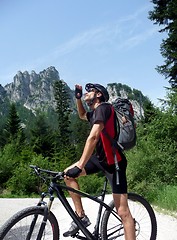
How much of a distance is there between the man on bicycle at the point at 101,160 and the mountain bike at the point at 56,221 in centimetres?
11

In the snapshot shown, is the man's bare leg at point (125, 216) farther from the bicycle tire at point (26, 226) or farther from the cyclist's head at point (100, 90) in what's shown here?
the cyclist's head at point (100, 90)

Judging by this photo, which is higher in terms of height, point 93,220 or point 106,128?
point 106,128

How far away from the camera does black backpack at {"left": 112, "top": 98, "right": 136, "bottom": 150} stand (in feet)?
11.4

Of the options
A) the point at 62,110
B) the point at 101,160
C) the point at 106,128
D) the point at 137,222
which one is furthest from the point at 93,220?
the point at 62,110

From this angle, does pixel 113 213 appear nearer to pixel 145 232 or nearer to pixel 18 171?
pixel 145 232

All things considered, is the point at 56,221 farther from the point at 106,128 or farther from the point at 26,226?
the point at 106,128

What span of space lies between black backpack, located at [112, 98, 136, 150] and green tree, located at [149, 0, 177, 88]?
50.3 feet

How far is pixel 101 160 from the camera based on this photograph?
11.3 feet

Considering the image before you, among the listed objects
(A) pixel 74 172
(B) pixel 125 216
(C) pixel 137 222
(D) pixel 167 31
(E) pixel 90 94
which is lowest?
(C) pixel 137 222

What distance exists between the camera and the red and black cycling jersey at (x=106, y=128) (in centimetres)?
327

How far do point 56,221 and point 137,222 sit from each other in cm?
114

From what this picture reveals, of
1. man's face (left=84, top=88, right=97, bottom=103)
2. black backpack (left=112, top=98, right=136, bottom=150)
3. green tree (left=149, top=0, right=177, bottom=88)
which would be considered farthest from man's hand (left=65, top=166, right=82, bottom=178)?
green tree (left=149, top=0, right=177, bottom=88)

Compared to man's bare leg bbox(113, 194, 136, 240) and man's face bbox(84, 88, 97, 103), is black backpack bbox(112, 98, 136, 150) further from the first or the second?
man's bare leg bbox(113, 194, 136, 240)

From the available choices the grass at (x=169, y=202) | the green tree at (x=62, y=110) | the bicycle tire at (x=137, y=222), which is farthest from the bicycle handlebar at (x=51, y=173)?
the green tree at (x=62, y=110)
